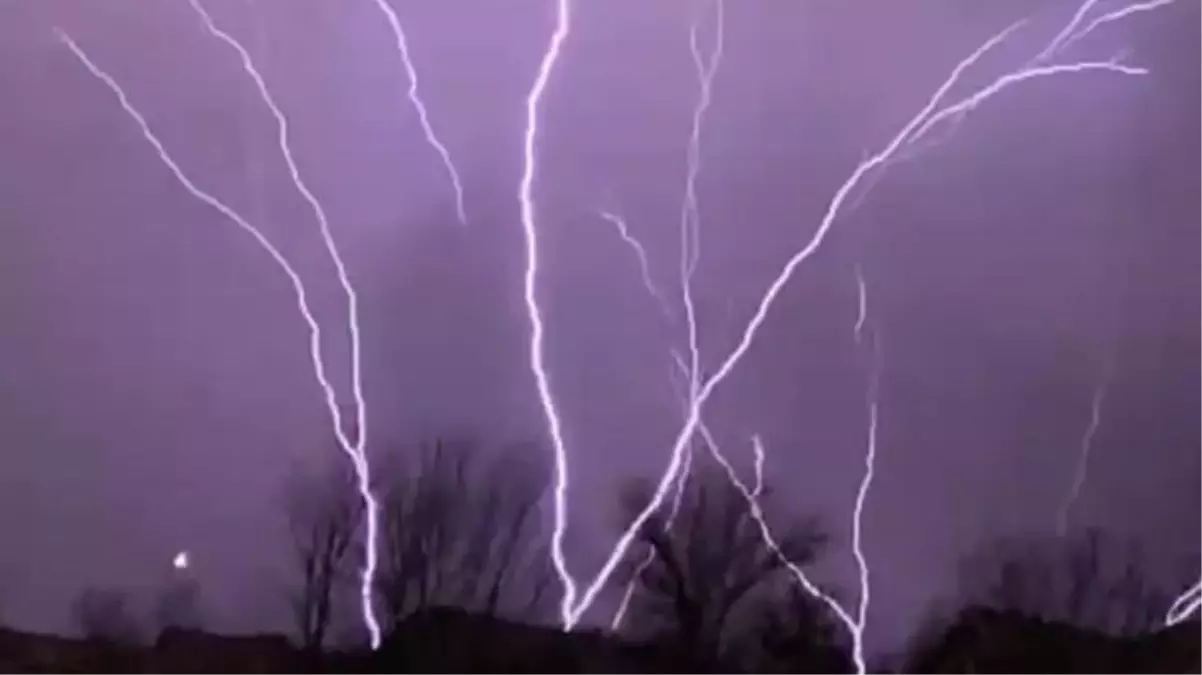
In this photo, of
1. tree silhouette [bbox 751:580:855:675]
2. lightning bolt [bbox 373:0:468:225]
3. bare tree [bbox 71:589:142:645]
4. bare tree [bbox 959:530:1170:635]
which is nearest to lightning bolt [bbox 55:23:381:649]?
lightning bolt [bbox 373:0:468:225]

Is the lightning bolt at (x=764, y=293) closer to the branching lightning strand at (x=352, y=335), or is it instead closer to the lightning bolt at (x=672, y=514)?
the lightning bolt at (x=672, y=514)

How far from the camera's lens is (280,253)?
1.87 m

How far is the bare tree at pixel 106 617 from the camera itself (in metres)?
1.83

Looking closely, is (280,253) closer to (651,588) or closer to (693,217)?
(693,217)

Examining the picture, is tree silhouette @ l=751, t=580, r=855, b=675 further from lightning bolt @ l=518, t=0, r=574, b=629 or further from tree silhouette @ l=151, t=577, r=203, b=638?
tree silhouette @ l=151, t=577, r=203, b=638

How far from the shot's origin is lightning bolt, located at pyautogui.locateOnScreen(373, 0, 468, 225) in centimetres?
186

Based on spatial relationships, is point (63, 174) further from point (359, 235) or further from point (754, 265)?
point (754, 265)

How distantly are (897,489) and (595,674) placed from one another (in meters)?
0.43

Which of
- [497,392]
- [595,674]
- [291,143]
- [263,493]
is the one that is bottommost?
[595,674]

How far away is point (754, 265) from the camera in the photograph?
1.87 meters

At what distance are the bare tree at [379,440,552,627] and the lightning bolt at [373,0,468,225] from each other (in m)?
0.31

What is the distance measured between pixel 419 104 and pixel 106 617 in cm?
72

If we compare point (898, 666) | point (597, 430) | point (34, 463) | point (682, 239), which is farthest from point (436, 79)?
point (898, 666)

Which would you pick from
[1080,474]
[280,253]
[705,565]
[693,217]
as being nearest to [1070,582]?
[1080,474]
